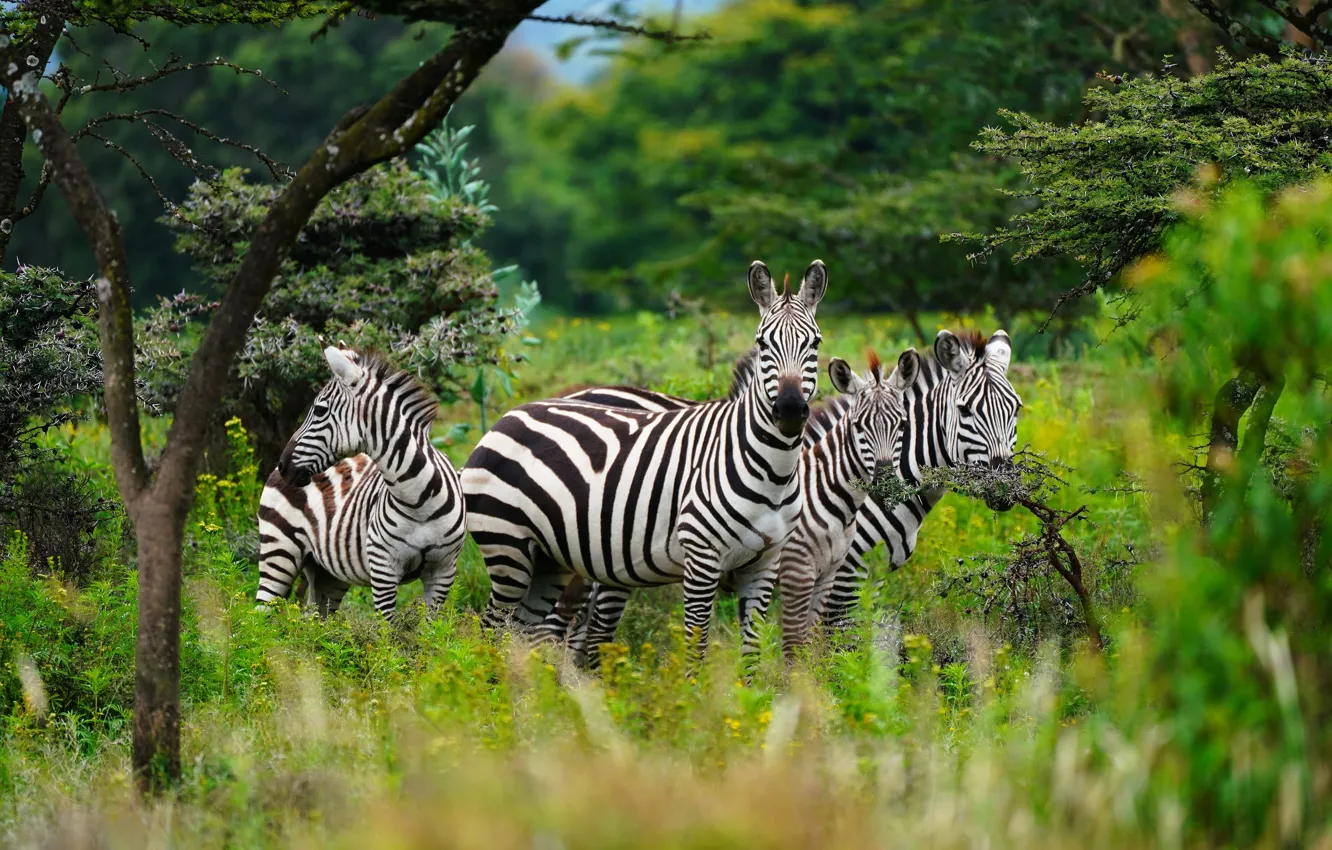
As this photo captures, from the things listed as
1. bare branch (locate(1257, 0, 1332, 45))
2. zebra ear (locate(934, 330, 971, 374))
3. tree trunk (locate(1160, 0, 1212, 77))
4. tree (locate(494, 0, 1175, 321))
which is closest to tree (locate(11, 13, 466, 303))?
tree (locate(494, 0, 1175, 321))

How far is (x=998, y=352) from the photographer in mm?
8711

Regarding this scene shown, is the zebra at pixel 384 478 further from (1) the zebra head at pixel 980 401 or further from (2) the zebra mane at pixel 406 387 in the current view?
(1) the zebra head at pixel 980 401

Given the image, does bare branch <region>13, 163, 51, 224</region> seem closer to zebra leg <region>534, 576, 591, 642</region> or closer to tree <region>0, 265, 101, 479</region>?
tree <region>0, 265, 101, 479</region>

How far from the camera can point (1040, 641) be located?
327 inches

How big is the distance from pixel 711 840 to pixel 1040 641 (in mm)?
4980

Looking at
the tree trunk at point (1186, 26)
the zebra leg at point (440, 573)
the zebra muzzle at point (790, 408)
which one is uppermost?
the tree trunk at point (1186, 26)

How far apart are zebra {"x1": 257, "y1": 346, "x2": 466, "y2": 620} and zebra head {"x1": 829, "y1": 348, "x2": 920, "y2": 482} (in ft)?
8.08

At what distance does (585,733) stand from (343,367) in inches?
147

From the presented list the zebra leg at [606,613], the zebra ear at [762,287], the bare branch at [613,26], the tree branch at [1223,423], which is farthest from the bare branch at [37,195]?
the tree branch at [1223,423]

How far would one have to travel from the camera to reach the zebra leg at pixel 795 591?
324 inches

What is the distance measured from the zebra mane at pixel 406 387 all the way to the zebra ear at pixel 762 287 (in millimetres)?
2101

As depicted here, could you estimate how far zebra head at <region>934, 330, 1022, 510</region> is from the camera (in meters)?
8.23

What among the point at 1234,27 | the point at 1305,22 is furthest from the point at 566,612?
the point at 1305,22

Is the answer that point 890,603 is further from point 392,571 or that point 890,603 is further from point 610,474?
point 392,571
